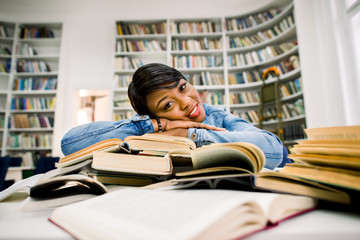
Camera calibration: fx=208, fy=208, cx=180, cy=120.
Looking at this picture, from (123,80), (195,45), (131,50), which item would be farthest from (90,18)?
(195,45)

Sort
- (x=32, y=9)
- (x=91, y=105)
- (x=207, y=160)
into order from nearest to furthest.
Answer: (x=207, y=160) < (x=32, y=9) < (x=91, y=105)

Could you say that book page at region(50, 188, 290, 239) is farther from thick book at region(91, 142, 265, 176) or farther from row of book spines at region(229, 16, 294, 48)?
row of book spines at region(229, 16, 294, 48)

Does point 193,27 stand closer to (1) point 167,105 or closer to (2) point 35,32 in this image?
(2) point 35,32

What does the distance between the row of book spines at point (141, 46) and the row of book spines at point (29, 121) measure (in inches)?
73.2

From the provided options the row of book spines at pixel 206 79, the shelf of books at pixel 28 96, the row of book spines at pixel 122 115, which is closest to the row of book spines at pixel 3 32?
the shelf of books at pixel 28 96

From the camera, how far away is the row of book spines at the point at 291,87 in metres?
3.07

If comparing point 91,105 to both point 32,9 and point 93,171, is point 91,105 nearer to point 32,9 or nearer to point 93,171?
point 32,9

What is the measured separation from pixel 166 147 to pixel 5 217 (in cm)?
32

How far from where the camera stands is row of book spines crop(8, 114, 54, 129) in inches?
149

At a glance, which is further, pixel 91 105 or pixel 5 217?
pixel 91 105

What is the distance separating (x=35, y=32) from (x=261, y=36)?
170 inches

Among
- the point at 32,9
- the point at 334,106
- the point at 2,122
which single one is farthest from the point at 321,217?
the point at 32,9

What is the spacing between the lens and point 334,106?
262 centimetres

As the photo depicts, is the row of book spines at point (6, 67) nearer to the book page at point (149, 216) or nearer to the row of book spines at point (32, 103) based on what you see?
the row of book spines at point (32, 103)
